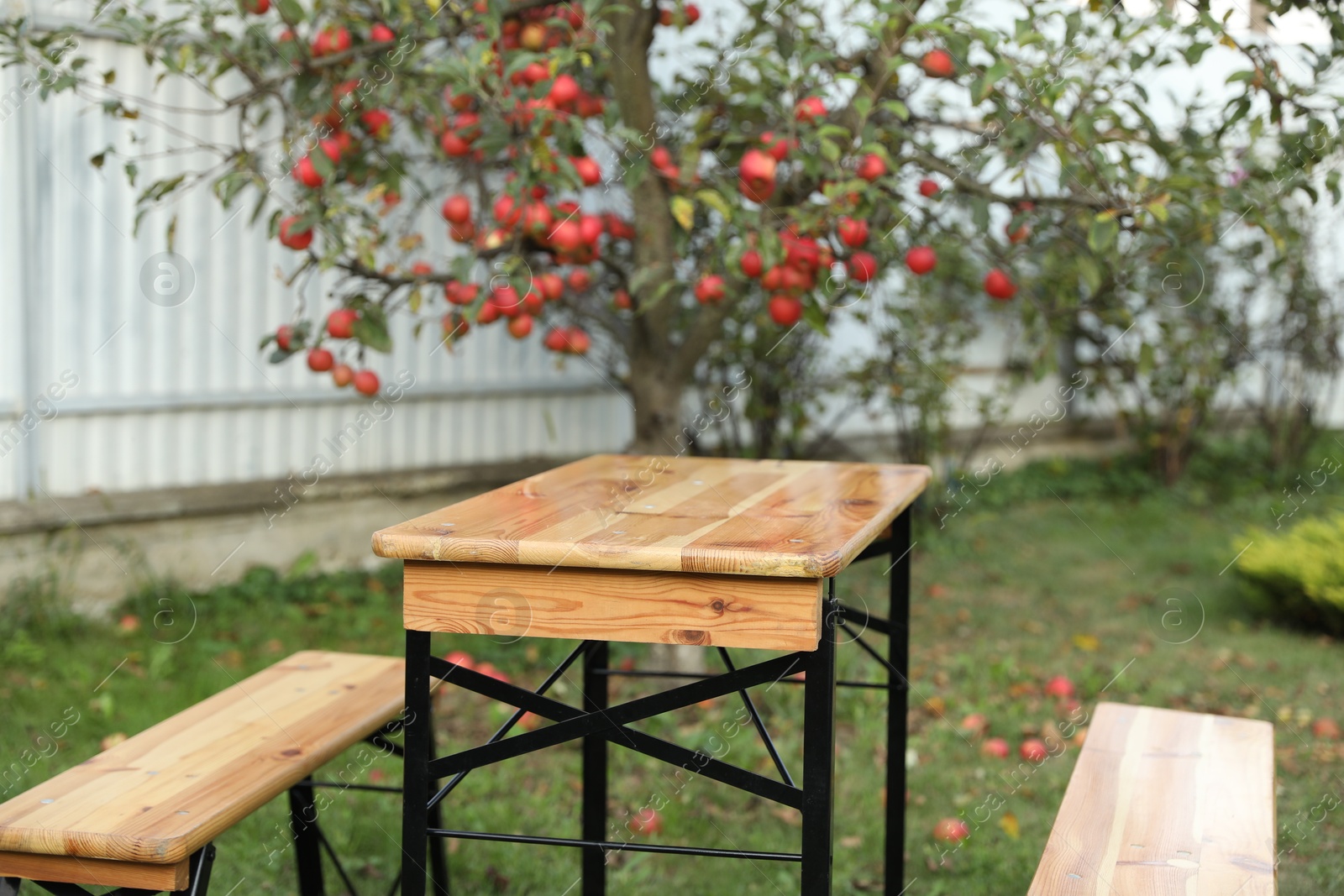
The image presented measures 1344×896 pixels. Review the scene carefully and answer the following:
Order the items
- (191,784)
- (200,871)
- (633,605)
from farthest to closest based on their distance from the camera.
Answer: (191,784) → (200,871) → (633,605)

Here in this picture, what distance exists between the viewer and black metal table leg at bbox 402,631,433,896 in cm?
168

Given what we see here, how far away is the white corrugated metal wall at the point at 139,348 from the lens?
13.0 feet

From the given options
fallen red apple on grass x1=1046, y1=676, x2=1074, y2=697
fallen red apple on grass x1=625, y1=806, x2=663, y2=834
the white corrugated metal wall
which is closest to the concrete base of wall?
the white corrugated metal wall

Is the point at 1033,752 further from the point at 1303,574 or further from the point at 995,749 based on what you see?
the point at 1303,574

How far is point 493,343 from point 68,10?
1.97 m

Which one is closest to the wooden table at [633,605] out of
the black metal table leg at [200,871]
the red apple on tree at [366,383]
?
the black metal table leg at [200,871]

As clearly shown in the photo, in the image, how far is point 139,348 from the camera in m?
4.25

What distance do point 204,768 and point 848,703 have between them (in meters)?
2.27

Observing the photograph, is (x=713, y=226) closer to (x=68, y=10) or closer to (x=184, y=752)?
(x=68, y=10)

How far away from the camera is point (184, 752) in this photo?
2055 millimetres

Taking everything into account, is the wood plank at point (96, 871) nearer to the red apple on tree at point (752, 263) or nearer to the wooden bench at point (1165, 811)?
the wooden bench at point (1165, 811)

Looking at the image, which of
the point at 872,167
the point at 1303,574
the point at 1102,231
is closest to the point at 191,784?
the point at 872,167

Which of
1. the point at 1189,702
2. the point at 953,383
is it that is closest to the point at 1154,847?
the point at 1189,702

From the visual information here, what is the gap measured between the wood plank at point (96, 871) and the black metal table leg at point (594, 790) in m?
0.84
